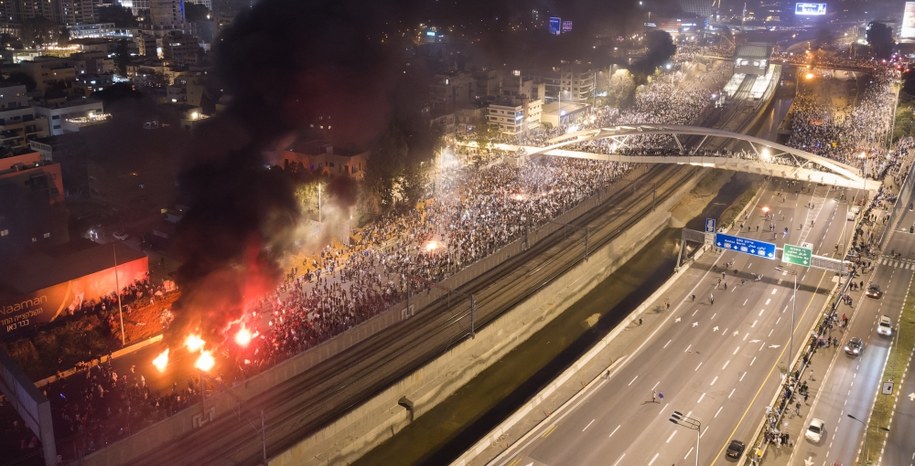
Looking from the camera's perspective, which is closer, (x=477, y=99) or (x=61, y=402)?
(x=61, y=402)

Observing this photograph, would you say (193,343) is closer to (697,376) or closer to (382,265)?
(382,265)

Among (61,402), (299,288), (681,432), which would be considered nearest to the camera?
(61,402)

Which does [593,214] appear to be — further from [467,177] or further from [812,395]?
[812,395]

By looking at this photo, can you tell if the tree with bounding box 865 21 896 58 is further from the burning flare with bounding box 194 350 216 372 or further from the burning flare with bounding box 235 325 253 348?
the burning flare with bounding box 194 350 216 372

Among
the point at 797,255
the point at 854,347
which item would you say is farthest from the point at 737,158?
the point at 854,347

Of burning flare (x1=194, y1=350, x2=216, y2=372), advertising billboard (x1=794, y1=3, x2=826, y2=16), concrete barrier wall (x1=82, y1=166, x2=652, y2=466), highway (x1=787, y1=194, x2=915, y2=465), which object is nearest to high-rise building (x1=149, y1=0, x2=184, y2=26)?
concrete barrier wall (x1=82, y1=166, x2=652, y2=466)

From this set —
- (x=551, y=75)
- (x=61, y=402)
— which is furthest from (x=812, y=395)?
(x=551, y=75)
